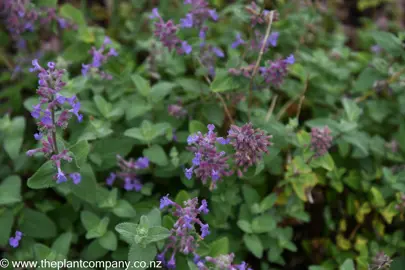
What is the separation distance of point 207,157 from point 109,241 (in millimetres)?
865

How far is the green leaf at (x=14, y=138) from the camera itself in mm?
2994

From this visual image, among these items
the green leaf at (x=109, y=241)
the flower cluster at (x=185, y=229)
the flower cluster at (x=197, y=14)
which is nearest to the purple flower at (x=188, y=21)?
the flower cluster at (x=197, y=14)

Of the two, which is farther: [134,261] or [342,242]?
[342,242]

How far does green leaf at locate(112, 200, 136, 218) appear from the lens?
2811mm

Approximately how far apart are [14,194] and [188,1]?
70.5 inches

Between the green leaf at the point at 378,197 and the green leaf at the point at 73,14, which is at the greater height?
the green leaf at the point at 73,14

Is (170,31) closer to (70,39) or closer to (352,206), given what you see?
(70,39)

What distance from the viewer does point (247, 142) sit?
2.47m

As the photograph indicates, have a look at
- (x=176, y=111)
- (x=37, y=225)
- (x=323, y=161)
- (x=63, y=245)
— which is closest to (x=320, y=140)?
(x=323, y=161)

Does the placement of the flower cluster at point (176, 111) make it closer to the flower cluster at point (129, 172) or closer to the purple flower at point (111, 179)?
the flower cluster at point (129, 172)

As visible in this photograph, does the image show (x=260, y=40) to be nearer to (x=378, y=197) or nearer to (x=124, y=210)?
(x=378, y=197)

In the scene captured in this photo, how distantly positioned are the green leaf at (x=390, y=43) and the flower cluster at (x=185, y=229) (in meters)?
1.89

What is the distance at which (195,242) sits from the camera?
101 inches

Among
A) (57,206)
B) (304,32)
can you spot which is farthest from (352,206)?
(57,206)
